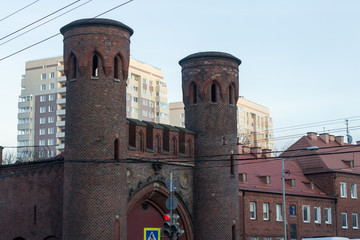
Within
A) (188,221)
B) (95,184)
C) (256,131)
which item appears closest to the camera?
(95,184)

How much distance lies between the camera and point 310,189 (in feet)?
194

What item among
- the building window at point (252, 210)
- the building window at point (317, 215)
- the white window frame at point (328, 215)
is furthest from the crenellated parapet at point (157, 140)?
the white window frame at point (328, 215)

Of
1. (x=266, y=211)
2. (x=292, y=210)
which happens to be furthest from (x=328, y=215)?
(x=266, y=211)

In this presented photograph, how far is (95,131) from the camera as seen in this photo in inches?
1353

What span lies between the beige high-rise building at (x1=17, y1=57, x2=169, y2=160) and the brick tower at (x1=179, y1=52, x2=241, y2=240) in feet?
217

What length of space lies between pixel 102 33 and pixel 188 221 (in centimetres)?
1286

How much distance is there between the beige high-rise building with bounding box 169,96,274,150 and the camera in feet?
444

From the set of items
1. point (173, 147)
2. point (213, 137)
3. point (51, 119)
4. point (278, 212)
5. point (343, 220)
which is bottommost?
point (343, 220)

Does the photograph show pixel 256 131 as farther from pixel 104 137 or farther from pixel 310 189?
pixel 104 137

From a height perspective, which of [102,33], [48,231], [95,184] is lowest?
[48,231]

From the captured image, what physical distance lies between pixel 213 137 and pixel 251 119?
4221 inches

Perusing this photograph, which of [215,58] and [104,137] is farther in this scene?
[215,58]

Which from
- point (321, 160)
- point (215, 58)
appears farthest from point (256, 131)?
point (215, 58)

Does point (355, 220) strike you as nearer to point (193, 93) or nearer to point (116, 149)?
point (193, 93)
